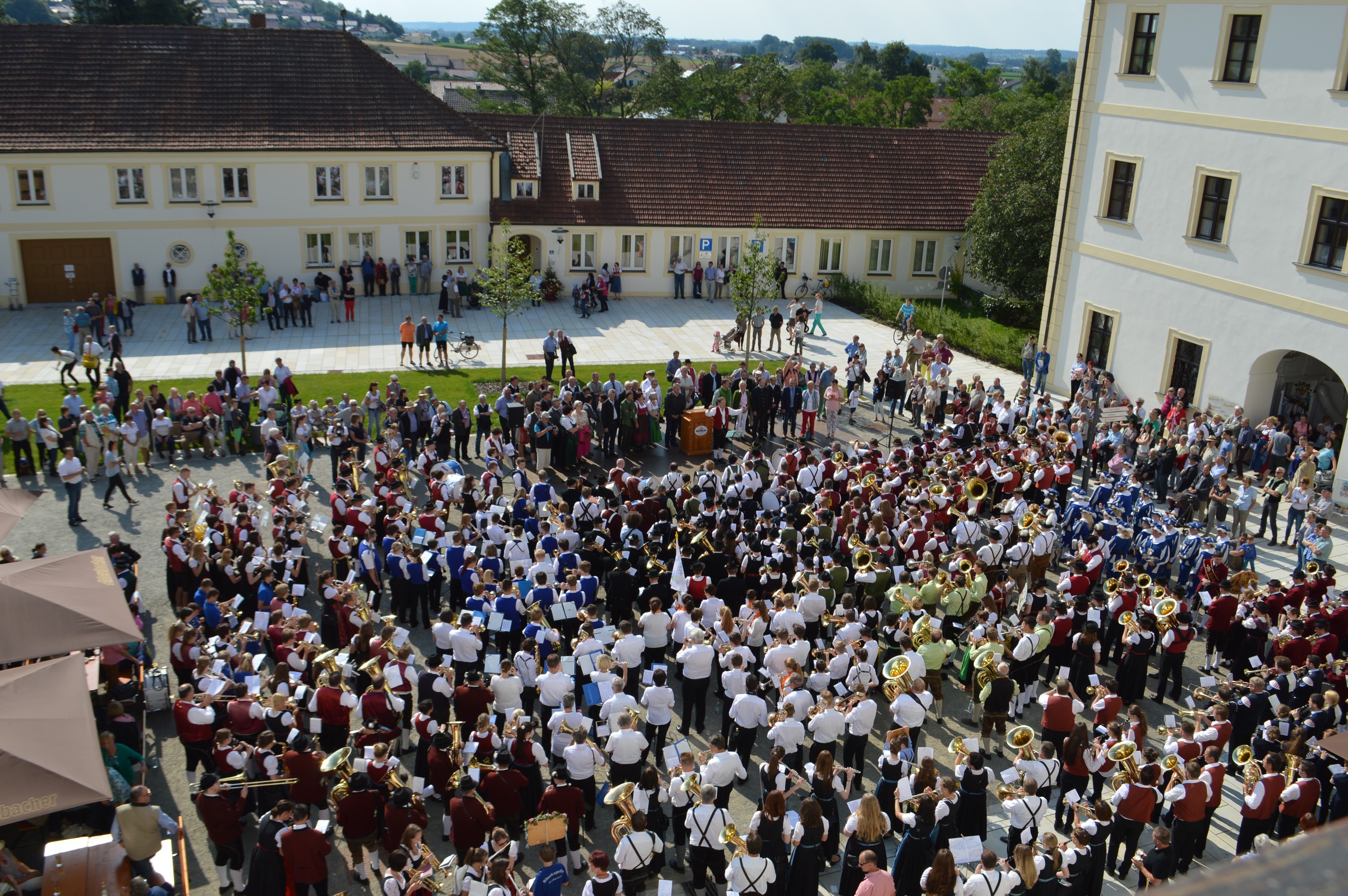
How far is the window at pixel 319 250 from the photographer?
37.4 metres

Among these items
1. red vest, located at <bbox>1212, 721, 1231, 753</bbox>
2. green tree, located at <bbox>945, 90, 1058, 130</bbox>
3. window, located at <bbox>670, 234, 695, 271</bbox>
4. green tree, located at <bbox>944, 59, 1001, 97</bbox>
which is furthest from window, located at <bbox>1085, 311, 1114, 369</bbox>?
green tree, located at <bbox>944, 59, 1001, 97</bbox>

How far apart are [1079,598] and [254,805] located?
36.4ft

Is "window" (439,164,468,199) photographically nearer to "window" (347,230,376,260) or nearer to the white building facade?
"window" (347,230,376,260)

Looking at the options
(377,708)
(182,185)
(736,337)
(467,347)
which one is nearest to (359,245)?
(182,185)

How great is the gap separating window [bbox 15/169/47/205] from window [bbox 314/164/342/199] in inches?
324

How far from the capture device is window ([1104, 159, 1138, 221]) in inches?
1107

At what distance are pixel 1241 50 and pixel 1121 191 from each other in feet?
14.8

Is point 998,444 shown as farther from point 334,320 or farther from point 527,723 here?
point 334,320

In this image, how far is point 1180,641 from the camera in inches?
589

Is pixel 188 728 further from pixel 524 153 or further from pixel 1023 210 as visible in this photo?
pixel 1023 210

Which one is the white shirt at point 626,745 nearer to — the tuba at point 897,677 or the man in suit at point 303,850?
the man in suit at point 303,850

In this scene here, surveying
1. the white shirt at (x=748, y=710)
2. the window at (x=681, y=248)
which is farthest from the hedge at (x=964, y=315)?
the white shirt at (x=748, y=710)

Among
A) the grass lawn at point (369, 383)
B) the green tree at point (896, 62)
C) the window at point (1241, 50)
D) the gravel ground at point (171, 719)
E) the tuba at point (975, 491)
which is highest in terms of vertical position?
the green tree at point (896, 62)

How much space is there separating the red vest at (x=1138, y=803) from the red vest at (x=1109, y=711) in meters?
1.25
